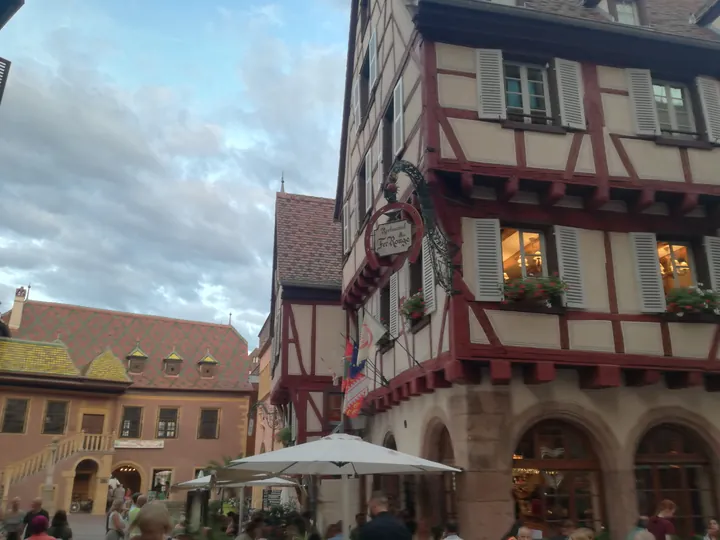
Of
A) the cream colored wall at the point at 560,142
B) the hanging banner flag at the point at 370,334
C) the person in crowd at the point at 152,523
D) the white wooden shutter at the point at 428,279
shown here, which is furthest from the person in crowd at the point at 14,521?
the cream colored wall at the point at 560,142

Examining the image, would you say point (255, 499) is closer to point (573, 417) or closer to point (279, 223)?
point (279, 223)

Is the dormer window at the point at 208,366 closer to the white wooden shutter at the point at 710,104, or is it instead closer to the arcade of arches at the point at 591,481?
the arcade of arches at the point at 591,481

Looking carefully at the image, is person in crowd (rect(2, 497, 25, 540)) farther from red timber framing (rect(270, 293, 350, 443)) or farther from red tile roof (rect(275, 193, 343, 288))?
red tile roof (rect(275, 193, 343, 288))

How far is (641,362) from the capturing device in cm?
983

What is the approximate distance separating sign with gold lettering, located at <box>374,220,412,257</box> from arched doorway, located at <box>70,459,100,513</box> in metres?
25.0

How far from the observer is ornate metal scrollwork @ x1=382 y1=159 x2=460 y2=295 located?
9.65m

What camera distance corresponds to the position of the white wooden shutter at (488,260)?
31.9 feet

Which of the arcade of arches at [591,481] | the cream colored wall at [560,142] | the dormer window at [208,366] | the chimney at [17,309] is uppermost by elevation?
the chimney at [17,309]

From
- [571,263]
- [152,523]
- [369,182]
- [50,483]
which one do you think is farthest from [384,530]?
[50,483]

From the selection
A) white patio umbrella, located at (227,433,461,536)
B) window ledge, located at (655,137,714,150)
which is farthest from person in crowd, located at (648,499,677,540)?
window ledge, located at (655,137,714,150)

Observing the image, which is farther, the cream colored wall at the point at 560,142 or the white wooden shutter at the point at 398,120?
the white wooden shutter at the point at 398,120

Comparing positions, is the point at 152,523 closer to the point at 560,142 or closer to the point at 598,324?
the point at 598,324

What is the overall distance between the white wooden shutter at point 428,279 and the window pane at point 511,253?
3.86 feet

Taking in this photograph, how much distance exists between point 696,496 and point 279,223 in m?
15.1
